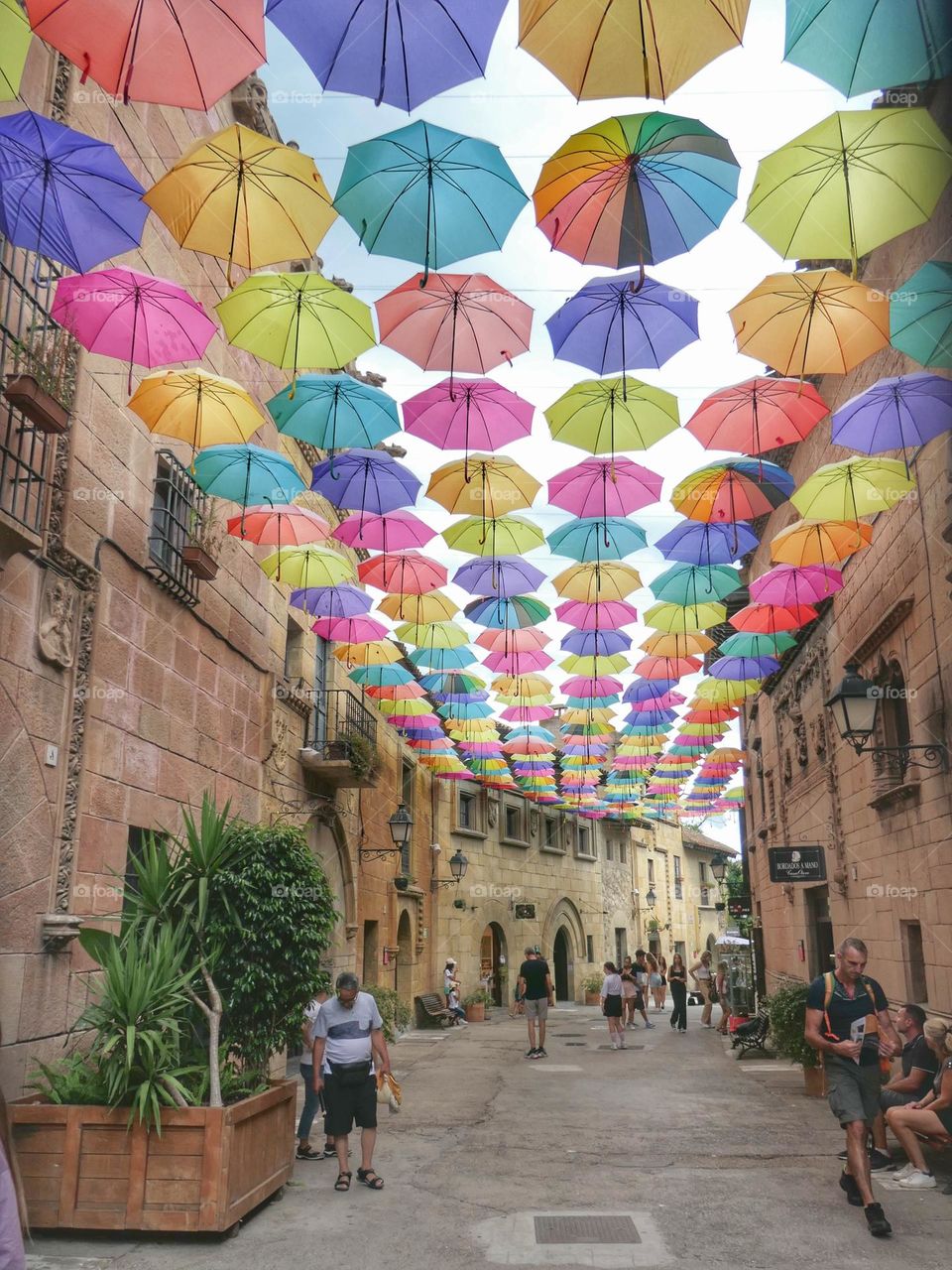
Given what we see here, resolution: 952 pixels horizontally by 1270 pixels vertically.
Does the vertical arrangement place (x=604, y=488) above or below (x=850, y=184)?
below

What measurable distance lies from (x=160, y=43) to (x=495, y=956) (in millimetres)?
27966

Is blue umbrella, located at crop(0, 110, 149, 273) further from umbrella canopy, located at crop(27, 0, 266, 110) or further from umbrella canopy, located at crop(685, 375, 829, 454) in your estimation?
umbrella canopy, located at crop(685, 375, 829, 454)

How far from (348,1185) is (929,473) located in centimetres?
728

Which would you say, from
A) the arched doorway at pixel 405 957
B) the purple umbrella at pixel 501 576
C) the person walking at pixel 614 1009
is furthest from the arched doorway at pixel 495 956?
the purple umbrella at pixel 501 576

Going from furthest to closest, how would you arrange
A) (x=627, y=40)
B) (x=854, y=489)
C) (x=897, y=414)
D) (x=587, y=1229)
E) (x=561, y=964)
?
1. (x=561, y=964)
2. (x=854, y=489)
3. (x=897, y=414)
4. (x=587, y=1229)
5. (x=627, y=40)

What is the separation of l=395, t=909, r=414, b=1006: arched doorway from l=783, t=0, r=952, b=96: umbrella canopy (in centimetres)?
1896

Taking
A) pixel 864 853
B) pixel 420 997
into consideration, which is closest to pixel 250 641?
pixel 864 853

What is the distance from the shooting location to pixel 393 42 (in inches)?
208

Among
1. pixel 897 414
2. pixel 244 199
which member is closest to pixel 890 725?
pixel 897 414

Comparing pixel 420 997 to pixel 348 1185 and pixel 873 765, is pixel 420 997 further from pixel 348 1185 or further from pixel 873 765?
pixel 348 1185

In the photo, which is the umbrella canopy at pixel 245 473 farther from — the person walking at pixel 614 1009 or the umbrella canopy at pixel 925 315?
the person walking at pixel 614 1009

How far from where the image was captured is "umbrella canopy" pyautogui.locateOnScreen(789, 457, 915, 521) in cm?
874

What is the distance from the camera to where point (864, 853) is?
11.4 meters

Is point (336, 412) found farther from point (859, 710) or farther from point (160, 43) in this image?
point (859, 710)
